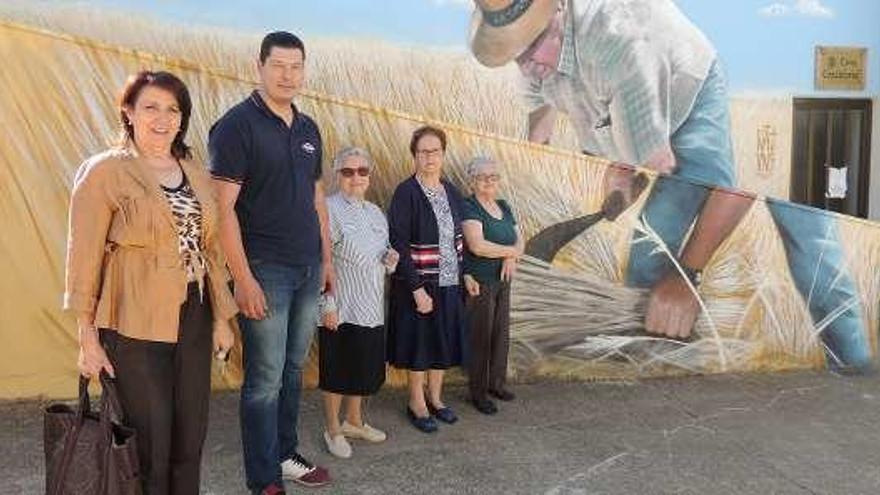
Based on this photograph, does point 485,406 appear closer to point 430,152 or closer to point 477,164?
point 477,164

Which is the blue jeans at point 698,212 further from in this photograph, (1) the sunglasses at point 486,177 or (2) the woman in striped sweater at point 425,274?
(2) the woman in striped sweater at point 425,274

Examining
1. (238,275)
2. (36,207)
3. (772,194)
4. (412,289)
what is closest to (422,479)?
(412,289)

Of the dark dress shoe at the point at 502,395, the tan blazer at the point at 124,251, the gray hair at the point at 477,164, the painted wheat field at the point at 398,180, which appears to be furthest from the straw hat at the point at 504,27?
the tan blazer at the point at 124,251

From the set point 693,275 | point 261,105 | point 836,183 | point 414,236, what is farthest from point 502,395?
point 836,183

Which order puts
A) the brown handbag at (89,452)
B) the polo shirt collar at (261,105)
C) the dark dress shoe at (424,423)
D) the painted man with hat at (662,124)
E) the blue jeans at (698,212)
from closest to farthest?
the brown handbag at (89,452)
the polo shirt collar at (261,105)
the dark dress shoe at (424,423)
the painted man with hat at (662,124)
the blue jeans at (698,212)

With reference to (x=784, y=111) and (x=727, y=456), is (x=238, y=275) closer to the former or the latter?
(x=727, y=456)

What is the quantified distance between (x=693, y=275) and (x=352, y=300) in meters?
2.67

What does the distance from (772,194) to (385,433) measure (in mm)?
3579

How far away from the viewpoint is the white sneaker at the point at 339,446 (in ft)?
14.6

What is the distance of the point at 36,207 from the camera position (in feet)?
16.1

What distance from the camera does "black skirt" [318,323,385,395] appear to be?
173 inches

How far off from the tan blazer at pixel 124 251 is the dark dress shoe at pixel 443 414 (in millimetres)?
2340

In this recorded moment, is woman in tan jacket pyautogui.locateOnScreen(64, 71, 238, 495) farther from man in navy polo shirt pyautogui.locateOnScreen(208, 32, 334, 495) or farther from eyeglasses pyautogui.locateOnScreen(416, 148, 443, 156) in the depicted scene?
eyeglasses pyautogui.locateOnScreen(416, 148, 443, 156)

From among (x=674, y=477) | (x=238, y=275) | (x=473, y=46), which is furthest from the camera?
(x=473, y=46)
